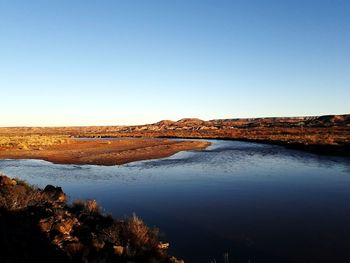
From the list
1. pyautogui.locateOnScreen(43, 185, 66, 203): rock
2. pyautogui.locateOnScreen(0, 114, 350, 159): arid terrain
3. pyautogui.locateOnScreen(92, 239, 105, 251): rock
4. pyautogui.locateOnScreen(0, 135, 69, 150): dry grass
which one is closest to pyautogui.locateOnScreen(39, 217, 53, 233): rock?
pyautogui.locateOnScreen(92, 239, 105, 251): rock

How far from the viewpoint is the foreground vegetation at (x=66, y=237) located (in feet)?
23.8

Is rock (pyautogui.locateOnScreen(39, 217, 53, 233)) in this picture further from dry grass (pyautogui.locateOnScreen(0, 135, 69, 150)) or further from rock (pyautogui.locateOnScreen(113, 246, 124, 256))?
dry grass (pyautogui.locateOnScreen(0, 135, 69, 150))

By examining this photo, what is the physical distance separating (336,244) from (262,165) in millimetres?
17111

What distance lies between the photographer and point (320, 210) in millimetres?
12773

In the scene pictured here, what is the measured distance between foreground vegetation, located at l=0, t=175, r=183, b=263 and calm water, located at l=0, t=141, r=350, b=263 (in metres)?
1.15

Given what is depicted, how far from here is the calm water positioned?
30.2 ft

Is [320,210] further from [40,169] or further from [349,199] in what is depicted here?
[40,169]

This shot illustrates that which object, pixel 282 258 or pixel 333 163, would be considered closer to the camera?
pixel 282 258

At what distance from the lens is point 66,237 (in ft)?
27.0

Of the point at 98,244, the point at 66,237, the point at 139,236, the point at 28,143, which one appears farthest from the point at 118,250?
the point at 28,143

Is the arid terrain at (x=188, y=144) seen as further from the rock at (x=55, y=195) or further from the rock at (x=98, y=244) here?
the rock at (x=98, y=244)

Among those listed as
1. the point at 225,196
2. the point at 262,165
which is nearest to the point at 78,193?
the point at 225,196

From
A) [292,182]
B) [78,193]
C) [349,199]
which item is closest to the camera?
[349,199]

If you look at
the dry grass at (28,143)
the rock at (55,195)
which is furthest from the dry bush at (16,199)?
the dry grass at (28,143)
